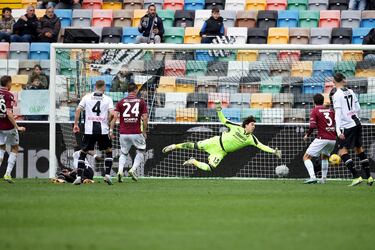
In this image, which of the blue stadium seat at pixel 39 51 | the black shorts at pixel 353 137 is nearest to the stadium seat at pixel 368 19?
the black shorts at pixel 353 137

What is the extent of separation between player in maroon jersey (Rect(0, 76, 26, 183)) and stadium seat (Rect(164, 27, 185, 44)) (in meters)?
6.73

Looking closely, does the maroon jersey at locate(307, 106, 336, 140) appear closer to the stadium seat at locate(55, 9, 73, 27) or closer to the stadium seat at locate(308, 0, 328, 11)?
the stadium seat at locate(308, 0, 328, 11)

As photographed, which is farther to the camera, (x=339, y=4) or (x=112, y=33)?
(x=112, y=33)

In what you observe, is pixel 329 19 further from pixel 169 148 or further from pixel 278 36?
pixel 169 148

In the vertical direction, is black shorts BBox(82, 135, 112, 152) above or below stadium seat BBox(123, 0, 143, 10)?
below

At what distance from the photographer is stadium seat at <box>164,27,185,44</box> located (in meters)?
27.4

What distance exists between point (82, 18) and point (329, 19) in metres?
6.36

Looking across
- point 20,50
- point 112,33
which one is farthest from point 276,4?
point 20,50

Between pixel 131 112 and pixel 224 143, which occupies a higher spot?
pixel 131 112

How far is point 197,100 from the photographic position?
24.4 meters

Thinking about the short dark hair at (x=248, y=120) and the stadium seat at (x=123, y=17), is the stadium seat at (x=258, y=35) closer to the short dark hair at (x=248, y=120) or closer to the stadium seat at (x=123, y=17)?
the stadium seat at (x=123, y=17)

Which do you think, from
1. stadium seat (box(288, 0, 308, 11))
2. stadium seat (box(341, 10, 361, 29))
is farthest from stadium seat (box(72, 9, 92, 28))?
stadium seat (box(341, 10, 361, 29))

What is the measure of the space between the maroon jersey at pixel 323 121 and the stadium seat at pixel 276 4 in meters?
6.38

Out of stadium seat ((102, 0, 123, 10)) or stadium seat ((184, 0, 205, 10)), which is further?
stadium seat ((102, 0, 123, 10))
